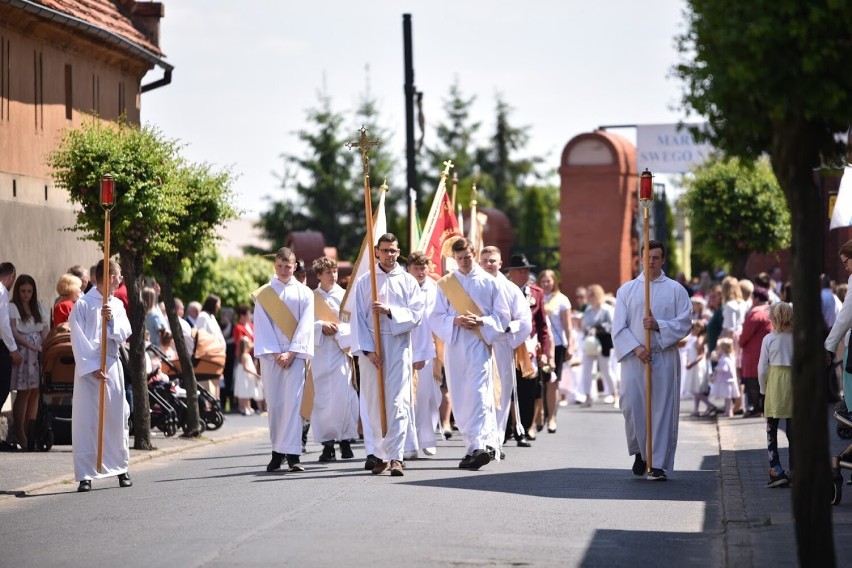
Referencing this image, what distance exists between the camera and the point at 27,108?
75.0 feet

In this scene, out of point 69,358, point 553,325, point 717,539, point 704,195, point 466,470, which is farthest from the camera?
point 704,195

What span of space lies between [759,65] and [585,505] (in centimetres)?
521

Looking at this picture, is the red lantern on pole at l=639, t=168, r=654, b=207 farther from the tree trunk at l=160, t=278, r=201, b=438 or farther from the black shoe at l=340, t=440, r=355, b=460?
the tree trunk at l=160, t=278, r=201, b=438

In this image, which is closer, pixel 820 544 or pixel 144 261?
pixel 820 544

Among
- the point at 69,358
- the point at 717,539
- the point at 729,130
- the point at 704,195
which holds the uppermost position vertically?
the point at 704,195

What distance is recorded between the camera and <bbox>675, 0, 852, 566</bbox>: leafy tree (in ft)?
24.9

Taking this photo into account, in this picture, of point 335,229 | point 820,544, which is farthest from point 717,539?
point 335,229

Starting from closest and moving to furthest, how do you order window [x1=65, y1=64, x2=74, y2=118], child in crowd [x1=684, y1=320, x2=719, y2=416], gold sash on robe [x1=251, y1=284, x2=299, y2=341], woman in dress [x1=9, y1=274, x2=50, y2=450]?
1. gold sash on robe [x1=251, y1=284, x2=299, y2=341]
2. woman in dress [x1=9, y1=274, x2=50, y2=450]
3. child in crowd [x1=684, y1=320, x2=719, y2=416]
4. window [x1=65, y1=64, x2=74, y2=118]

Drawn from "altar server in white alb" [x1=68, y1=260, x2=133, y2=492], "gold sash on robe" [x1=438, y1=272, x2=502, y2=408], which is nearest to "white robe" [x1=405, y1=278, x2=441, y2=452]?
"gold sash on robe" [x1=438, y1=272, x2=502, y2=408]

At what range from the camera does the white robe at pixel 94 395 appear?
46.0 ft

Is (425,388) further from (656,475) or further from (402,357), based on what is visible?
(656,475)

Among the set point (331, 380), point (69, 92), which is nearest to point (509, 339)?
point (331, 380)

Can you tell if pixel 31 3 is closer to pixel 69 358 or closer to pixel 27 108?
pixel 27 108

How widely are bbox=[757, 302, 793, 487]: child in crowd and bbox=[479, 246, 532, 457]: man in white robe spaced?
3.11m
